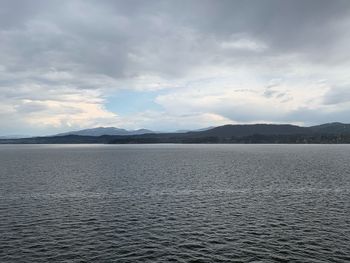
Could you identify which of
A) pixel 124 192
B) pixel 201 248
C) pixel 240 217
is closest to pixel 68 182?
pixel 124 192

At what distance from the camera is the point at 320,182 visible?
97.4 metres

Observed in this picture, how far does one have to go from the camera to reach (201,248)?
42.8m

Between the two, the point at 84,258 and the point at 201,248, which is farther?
the point at 201,248

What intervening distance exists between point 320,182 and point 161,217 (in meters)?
60.8

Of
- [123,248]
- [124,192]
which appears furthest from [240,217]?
[124,192]

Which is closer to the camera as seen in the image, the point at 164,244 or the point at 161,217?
the point at 164,244

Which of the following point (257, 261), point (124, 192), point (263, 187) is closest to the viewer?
point (257, 261)

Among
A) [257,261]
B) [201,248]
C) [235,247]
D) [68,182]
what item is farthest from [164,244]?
[68,182]

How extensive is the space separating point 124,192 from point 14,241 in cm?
3844

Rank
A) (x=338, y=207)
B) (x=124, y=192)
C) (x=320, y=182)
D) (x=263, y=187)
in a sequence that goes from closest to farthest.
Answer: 1. (x=338, y=207)
2. (x=124, y=192)
3. (x=263, y=187)
4. (x=320, y=182)

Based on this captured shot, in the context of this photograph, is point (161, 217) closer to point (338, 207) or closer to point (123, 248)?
point (123, 248)

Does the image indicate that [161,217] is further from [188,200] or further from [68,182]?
[68,182]

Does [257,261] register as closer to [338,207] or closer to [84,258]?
[84,258]

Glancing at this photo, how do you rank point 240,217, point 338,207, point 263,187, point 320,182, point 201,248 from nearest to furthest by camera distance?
point 201,248
point 240,217
point 338,207
point 263,187
point 320,182
